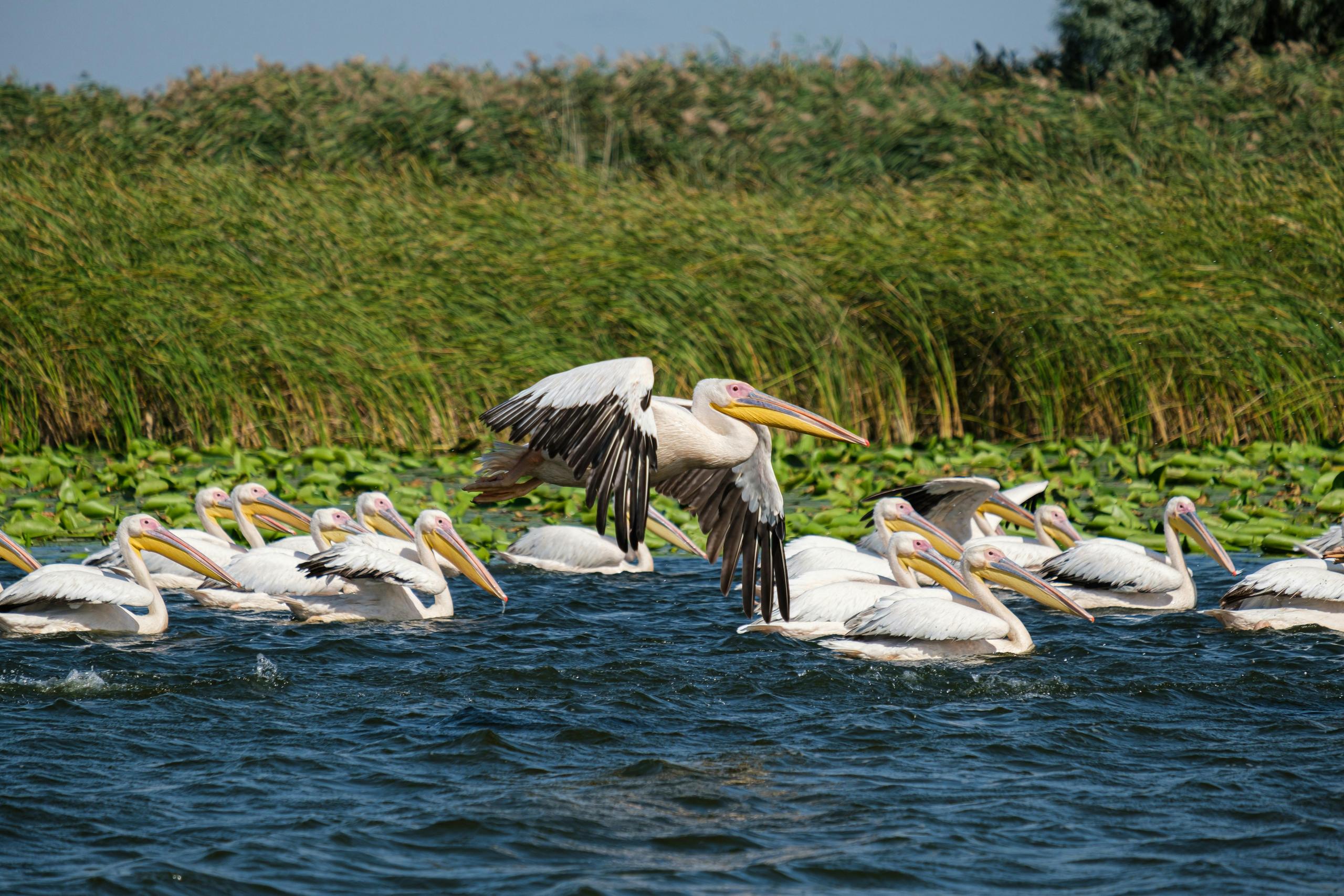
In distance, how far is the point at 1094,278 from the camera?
1063 cm

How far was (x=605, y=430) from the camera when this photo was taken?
5.08 m

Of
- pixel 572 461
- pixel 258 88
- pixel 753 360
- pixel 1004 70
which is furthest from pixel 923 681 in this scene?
pixel 1004 70

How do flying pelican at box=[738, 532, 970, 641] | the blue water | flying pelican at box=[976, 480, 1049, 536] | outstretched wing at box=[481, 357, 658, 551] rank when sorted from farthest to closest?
flying pelican at box=[976, 480, 1049, 536] → flying pelican at box=[738, 532, 970, 641] → outstretched wing at box=[481, 357, 658, 551] → the blue water

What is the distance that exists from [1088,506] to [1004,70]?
14748mm

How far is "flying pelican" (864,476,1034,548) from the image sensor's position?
777 centimetres

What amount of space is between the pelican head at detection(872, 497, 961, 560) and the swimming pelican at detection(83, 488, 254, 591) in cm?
314

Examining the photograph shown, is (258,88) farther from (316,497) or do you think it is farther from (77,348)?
(316,497)

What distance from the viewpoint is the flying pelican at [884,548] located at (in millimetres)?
7055

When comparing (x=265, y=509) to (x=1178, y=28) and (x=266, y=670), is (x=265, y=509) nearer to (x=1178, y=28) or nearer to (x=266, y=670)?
(x=266, y=670)

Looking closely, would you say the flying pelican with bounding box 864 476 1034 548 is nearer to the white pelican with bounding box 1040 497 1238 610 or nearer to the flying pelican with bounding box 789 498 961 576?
the flying pelican with bounding box 789 498 961 576

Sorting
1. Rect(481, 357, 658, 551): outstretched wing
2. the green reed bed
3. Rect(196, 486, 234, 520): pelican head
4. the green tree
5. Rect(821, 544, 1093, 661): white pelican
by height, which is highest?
the green tree

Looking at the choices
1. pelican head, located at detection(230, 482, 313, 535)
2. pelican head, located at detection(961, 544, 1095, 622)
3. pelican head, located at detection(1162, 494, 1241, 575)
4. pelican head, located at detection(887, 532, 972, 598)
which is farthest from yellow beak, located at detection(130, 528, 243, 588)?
pelican head, located at detection(1162, 494, 1241, 575)

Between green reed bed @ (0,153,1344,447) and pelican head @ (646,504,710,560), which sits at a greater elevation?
green reed bed @ (0,153,1344,447)

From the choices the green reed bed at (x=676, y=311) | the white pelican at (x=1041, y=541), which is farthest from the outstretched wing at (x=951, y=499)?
the green reed bed at (x=676, y=311)
